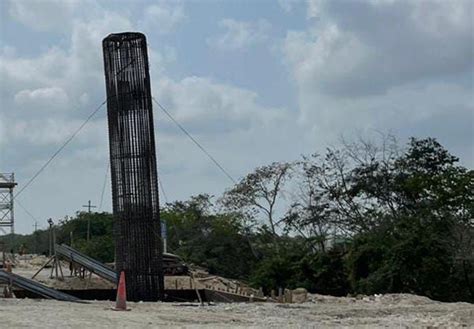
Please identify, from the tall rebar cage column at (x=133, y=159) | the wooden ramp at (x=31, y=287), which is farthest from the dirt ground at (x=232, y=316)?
the wooden ramp at (x=31, y=287)

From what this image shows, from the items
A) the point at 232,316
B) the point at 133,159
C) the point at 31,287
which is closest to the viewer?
the point at 232,316

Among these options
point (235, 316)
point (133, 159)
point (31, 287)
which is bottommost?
point (235, 316)

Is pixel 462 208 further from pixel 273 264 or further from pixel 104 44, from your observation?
pixel 104 44

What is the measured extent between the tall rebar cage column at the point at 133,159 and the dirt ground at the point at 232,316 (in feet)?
12.1

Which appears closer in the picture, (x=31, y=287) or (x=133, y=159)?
(x=31, y=287)

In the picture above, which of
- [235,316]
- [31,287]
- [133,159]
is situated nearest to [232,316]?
[235,316]

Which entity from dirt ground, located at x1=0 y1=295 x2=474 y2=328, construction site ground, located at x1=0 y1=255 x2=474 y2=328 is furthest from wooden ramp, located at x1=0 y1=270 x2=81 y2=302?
dirt ground, located at x1=0 y1=295 x2=474 y2=328

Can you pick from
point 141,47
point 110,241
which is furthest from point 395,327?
point 110,241

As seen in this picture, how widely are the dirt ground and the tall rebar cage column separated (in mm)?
3673

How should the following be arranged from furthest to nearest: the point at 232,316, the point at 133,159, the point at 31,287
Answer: the point at 133,159 → the point at 31,287 → the point at 232,316

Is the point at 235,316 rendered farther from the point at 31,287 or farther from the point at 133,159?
the point at 31,287

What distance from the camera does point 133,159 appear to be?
26453 millimetres

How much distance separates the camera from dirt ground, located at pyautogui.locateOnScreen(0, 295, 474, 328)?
16.6 meters

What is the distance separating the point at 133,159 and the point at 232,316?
26.5 feet
